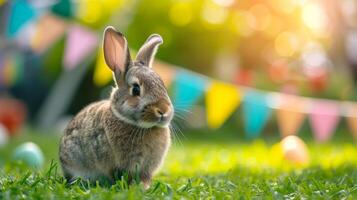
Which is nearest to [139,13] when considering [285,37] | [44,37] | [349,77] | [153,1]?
[153,1]

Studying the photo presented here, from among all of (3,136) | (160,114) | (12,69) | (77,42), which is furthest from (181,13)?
(160,114)

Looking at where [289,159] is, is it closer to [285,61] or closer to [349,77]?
[285,61]

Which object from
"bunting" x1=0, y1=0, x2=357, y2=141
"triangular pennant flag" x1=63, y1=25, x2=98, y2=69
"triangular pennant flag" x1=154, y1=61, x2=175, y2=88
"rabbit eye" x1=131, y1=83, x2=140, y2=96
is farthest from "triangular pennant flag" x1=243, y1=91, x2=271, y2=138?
"rabbit eye" x1=131, y1=83, x2=140, y2=96

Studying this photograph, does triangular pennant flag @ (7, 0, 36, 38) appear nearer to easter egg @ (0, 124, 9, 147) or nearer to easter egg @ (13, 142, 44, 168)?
easter egg @ (0, 124, 9, 147)

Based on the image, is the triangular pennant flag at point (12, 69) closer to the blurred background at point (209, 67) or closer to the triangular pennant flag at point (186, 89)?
the blurred background at point (209, 67)

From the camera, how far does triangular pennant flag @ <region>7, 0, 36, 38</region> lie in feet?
23.1

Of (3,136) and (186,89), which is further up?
(186,89)

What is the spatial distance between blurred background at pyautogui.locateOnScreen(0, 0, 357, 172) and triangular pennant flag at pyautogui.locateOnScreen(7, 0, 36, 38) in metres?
0.01

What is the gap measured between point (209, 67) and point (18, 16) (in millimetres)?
3429

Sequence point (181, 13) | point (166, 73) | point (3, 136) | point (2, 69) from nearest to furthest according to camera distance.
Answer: point (166, 73)
point (3, 136)
point (181, 13)
point (2, 69)

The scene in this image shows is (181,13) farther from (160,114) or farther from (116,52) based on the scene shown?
(160,114)

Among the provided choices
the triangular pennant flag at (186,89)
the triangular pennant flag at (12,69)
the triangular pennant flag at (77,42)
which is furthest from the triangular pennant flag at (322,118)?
the triangular pennant flag at (12,69)

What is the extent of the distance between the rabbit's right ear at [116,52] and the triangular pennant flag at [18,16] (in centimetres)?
354

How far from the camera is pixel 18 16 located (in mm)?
7066
